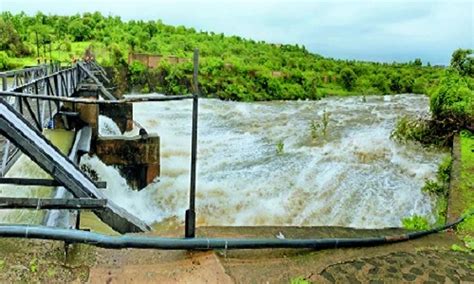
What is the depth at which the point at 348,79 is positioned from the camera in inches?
1706

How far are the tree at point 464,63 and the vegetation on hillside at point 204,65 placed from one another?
18151 mm

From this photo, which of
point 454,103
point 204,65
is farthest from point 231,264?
point 204,65

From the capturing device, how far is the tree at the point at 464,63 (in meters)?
13.9

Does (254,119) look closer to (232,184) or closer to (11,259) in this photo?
(232,184)

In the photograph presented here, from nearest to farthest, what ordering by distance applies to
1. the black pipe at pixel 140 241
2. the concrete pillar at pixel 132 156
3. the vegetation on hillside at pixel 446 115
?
the black pipe at pixel 140 241
the concrete pillar at pixel 132 156
the vegetation on hillside at pixel 446 115

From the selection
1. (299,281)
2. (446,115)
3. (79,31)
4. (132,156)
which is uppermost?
(79,31)

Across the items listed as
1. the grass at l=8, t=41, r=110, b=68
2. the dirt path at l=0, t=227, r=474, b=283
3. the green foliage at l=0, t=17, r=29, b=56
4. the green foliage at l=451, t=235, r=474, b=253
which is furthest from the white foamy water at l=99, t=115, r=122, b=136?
the green foliage at l=0, t=17, r=29, b=56

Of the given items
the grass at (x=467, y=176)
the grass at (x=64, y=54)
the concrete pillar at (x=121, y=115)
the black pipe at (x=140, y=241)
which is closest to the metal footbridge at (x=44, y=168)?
the black pipe at (x=140, y=241)

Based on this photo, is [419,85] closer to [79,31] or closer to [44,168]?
[79,31]

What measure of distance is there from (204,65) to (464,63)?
25751 millimetres

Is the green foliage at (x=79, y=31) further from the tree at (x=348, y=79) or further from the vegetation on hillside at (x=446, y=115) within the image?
the vegetation on hillside at (x=446, y=115)

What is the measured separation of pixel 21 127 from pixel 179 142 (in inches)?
398

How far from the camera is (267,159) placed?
39.5ft

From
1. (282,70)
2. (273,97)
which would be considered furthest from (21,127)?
(282,70)
